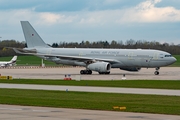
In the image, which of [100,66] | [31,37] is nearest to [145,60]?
[100,66]

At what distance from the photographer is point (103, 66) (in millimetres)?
65500

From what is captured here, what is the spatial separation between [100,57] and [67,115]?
49.1m

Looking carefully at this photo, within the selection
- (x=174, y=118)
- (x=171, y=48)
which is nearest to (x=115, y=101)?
(x=174, y=118)

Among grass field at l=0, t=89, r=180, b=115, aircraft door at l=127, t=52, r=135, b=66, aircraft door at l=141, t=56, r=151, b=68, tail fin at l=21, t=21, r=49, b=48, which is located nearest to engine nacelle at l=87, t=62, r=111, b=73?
aircraft door at l=127, t=52, r=135, b=66

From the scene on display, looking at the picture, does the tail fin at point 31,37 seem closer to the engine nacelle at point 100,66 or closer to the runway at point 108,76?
the runway at point 108,76

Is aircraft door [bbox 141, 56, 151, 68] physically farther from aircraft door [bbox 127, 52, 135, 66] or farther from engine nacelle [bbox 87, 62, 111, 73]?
engine nacelle [bbox 87, 62, 111, 73]

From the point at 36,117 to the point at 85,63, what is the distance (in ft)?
164

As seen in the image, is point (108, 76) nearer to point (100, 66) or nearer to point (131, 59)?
point (100, 66)

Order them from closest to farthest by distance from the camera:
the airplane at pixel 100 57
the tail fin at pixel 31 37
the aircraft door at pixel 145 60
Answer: the aircraft door at pixel 145 60, the airplane at pixel 100 57, the tail fin at pixel 31 37

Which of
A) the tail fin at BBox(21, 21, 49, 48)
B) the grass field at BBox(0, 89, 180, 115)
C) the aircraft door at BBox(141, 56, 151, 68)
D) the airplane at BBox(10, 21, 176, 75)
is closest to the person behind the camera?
the grass field at BBox(0, 89, 180, 115)

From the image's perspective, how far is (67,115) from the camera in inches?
797

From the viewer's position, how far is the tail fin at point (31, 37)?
7412 centimetres

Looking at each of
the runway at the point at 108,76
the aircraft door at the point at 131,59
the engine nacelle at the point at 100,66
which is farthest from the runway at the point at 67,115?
the aircraft door at the point at 131,59

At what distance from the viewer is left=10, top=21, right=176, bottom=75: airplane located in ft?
215
